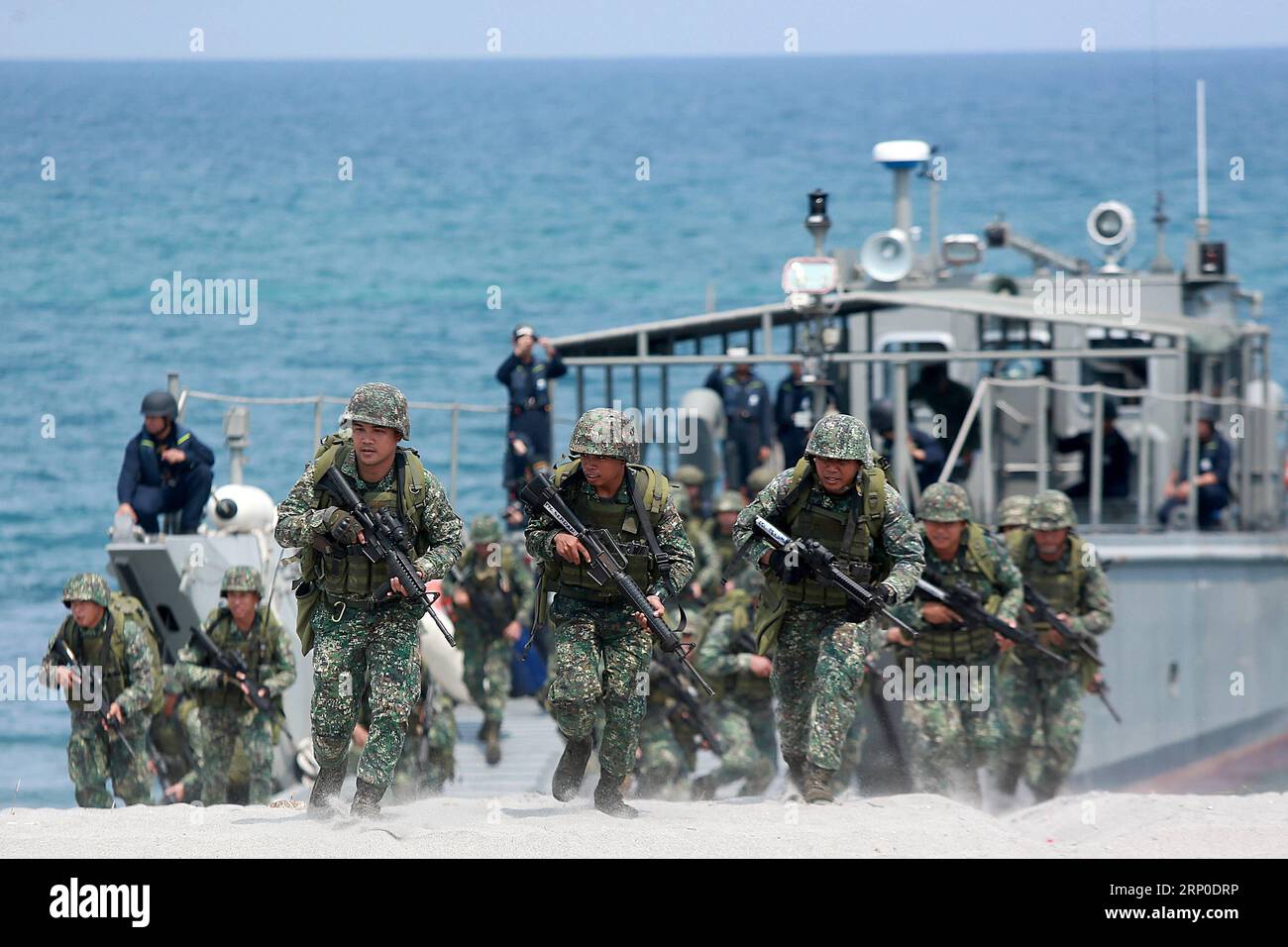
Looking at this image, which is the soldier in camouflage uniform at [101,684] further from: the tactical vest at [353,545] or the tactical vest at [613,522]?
the tactical vest at [613,522]

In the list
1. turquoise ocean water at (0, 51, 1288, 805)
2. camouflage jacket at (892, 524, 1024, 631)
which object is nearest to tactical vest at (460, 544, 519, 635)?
camouflage jacket at (892, 524, 1024, 631)

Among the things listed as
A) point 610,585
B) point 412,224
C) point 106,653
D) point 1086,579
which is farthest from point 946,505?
point 412,224

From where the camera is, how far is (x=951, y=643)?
476 inches

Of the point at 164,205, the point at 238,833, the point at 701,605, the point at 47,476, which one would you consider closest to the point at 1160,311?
the point at 701,605

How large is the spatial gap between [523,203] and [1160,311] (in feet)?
171

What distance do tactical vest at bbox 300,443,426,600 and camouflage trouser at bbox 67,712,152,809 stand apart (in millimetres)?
3287

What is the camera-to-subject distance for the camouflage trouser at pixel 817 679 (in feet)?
33.6

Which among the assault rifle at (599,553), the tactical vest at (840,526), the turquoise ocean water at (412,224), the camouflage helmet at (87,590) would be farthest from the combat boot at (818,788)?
the turquoise ocean water at (412,224)

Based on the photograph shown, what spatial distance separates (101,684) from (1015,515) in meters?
5.56

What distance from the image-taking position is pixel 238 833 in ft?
30.7

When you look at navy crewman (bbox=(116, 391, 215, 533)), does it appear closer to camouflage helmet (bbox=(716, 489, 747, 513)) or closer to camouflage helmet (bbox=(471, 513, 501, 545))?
camouflage helmet (bbox=(471, 513, 501, 545))

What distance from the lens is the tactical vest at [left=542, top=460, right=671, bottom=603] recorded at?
9844 millimetres

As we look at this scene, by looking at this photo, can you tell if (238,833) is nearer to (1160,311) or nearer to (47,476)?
(1160,311)
